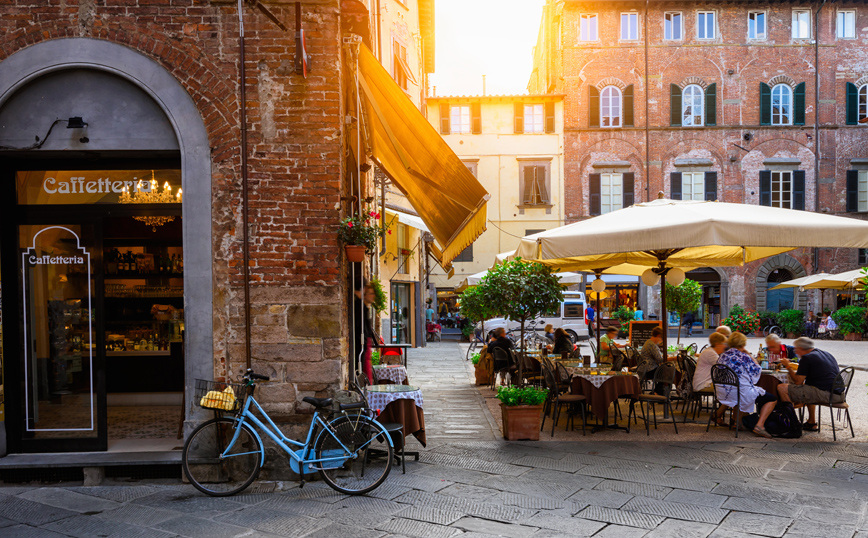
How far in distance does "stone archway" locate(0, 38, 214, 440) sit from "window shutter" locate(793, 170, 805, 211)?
91.1 ft

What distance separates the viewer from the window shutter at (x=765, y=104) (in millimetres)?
27328

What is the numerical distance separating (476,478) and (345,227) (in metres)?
2.41

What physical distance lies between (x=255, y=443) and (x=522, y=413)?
2.88 meters

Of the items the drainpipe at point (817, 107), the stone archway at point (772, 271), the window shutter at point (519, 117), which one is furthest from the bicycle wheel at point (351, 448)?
the drainpipe at point (817, 107)

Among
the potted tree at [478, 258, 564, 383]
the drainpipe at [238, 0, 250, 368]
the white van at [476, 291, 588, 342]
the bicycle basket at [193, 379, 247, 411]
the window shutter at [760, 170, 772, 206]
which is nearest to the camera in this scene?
the bicycle basket at [193, 379, 247, 411]

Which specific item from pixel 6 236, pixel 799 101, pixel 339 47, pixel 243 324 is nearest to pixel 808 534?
pixel 243 324

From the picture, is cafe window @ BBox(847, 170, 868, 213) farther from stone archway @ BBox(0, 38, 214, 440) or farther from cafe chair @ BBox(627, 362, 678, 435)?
stone archway @ BBox(0, 38, 214, 440)

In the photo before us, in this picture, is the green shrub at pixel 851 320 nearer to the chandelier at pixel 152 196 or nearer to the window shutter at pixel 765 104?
the window shutter at pixel 765 104

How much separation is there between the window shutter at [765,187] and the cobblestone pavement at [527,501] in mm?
23442

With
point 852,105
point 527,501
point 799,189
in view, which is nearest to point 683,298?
point 527,501

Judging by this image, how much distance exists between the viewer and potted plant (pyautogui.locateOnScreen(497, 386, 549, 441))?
6863 millimetres

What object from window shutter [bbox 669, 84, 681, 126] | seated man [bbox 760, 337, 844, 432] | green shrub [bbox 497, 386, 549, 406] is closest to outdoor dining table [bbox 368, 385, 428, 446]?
green shrub [bbox 497, 386, 549, 406]

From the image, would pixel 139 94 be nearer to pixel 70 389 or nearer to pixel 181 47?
pixel 181 47

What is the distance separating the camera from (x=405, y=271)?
65.0 feet
